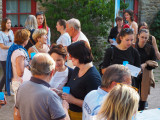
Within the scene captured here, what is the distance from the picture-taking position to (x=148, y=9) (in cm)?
1288

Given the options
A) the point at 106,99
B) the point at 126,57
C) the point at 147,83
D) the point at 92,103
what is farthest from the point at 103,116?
the point at 147,83

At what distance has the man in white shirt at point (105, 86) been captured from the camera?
255cm

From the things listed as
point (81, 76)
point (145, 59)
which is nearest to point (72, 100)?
point (81, 76)

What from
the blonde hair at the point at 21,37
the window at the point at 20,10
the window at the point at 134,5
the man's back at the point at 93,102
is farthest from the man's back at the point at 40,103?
the window at the point at 134,5

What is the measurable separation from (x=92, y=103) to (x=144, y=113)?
0.99 m

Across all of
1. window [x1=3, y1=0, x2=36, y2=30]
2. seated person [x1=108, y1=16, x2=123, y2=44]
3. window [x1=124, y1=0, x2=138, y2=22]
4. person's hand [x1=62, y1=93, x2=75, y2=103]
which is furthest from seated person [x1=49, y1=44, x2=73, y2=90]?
A: window [x1=124, y1=0, x2=138, y2=22]

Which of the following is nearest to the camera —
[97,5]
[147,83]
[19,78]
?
[19,78]

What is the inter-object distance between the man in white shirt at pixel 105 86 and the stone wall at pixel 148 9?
34.8 feet

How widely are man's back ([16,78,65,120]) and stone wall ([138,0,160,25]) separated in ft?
35.8

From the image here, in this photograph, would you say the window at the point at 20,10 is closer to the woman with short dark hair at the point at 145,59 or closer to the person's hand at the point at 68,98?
the woman with short dark hair at the point at 145,59

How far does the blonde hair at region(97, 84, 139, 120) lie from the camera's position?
6.65 feet

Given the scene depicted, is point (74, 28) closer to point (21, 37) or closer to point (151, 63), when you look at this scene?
point (21, 37)

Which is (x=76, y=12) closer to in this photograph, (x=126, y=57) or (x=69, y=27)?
(x=69, y=27)

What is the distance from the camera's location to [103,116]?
2105 millimetres
